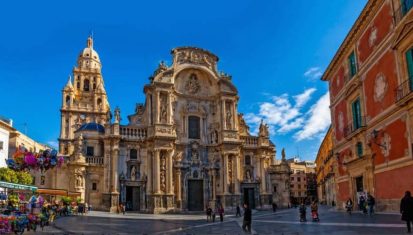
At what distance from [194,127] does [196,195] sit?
25.1ft

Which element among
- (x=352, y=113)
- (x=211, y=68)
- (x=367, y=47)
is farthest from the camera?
(x=211, y=68)

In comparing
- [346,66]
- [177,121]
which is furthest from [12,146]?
[346,66]

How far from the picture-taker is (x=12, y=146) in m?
57.8

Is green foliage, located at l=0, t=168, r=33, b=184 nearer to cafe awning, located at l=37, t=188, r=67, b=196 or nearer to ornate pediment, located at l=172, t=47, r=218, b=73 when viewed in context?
cafe awning, located at l=37, t=188, r=67, b=196

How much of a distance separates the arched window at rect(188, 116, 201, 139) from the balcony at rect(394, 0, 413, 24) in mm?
27157

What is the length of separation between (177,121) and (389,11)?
26548 millimetres

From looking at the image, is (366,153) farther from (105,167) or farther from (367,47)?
(105,167)

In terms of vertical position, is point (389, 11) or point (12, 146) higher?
point (389, 11)

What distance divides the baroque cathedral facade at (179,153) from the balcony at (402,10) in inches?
993

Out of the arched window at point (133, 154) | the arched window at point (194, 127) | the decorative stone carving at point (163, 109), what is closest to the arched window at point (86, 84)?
the decorative stone carving at point (163, 109)

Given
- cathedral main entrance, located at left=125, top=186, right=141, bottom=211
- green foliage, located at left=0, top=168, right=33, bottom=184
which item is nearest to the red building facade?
cathedral main entrance, located at left=125, top=186, right=141, bottom=211

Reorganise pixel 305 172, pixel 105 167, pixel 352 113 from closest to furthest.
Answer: pixel 352 113, pixel 105 167, pixel 305 172

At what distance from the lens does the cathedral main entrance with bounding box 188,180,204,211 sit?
4228 cm

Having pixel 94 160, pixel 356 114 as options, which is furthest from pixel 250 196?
pixel 356 114
